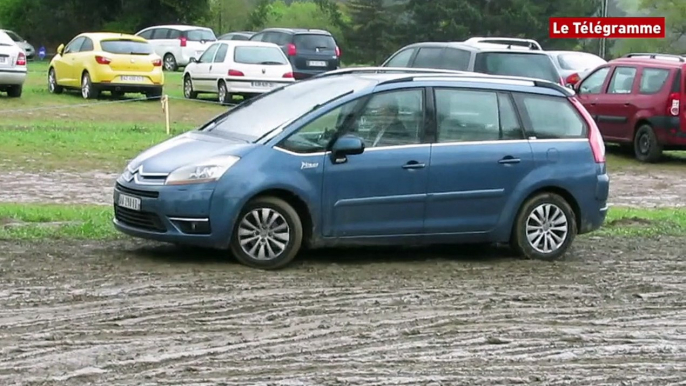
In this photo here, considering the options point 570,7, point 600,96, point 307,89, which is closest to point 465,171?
point 307,89

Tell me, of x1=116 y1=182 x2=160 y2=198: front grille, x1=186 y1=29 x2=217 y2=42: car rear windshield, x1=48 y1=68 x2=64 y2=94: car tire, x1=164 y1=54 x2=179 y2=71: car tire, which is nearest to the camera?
x1=116 y1=182 x2=160 y2=198: front grille

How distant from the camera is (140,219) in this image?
10383 mm

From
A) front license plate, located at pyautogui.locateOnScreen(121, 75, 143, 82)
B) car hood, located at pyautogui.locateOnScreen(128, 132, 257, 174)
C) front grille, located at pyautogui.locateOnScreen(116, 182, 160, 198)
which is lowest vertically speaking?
front grille, located at pyautogui.locateOnScreen(116, 182, 160, 198)

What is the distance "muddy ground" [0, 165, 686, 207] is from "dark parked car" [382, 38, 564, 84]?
2.38 metres

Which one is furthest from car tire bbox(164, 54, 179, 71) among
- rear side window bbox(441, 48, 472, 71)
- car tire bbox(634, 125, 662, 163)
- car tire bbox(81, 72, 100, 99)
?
car tire bbox(634, 125, 662, 163)

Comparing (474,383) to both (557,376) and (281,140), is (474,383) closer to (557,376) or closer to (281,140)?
(557,376)

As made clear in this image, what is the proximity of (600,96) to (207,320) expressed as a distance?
15715 millimetres

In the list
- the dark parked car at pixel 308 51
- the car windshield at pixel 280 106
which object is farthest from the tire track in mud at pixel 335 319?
the dark parked car at pixel 308 51

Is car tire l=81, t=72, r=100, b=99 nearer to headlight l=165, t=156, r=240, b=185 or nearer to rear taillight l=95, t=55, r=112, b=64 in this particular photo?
rear taillight l=95, t=55, r=112, b=64

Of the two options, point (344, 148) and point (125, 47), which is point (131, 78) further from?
point (344, 148)

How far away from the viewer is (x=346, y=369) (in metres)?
7.12

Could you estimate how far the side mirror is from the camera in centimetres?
1043

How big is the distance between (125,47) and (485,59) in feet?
40.3

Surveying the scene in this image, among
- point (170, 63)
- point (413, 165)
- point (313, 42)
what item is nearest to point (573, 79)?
point (313, 42)
